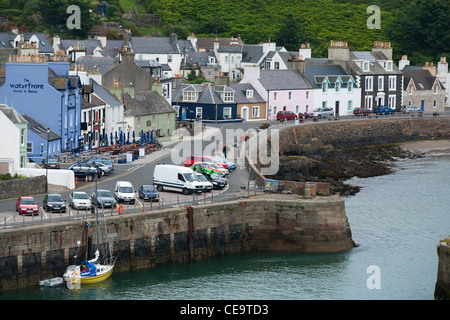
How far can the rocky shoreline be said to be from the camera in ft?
246

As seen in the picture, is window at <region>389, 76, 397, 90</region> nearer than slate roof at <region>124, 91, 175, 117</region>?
No

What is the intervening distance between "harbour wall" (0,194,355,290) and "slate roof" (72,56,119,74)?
131ft

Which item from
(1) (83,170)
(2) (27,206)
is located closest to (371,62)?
(1) (83,170)

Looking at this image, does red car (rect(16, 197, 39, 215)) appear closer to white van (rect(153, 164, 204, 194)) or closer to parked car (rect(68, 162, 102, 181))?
white van (rect(153, 164, 204, 194))

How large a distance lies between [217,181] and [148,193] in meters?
6.54

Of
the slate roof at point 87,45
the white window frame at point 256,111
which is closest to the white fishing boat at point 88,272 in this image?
the white window frame at point 256,111

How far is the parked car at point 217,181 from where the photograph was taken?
57.4 m

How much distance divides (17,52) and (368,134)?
38.5 meters

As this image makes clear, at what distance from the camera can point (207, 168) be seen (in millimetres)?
61906

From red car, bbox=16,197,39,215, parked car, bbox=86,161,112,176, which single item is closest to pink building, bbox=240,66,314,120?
parked car, bbox=86,161,112,176

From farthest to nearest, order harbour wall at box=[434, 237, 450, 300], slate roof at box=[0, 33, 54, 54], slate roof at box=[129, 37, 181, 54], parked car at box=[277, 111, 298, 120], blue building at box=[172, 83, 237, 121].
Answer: slate roof at box=[129, 37, 181, 54] < slate roof at box=[0, 33, 54, 54] < parked car at box=[277, 111, 298, 120] < blue building at box=[172, 83, 237, 121] < harbour wall at box=[434, 237, 450, 300]

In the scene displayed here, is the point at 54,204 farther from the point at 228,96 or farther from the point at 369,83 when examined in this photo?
the point at 369,83

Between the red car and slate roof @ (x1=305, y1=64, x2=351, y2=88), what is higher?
slate roof @ (x1=305, y1=64, x2=351, y2=88)

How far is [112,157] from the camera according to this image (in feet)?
226
